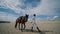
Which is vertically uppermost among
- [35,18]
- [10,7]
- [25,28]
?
[10,7]

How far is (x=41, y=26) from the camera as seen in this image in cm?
212

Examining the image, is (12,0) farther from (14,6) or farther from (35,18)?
(35,18)

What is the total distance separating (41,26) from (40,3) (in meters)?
0.33

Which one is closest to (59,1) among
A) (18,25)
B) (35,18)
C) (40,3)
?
(40,3)

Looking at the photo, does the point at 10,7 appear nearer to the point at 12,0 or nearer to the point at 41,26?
the point at 12,0

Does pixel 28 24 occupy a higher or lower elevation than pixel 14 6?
lower

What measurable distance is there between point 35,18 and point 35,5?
0.62 ft

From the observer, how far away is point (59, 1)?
7.02 ft

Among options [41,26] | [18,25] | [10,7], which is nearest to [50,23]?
[41,26]

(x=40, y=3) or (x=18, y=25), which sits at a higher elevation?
(x=40, y=3)

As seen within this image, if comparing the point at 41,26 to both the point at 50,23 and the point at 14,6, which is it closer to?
the point at 50,23

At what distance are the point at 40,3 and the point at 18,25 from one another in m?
0.45

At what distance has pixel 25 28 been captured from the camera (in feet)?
7.06

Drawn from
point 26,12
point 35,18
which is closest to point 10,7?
point 26,12
